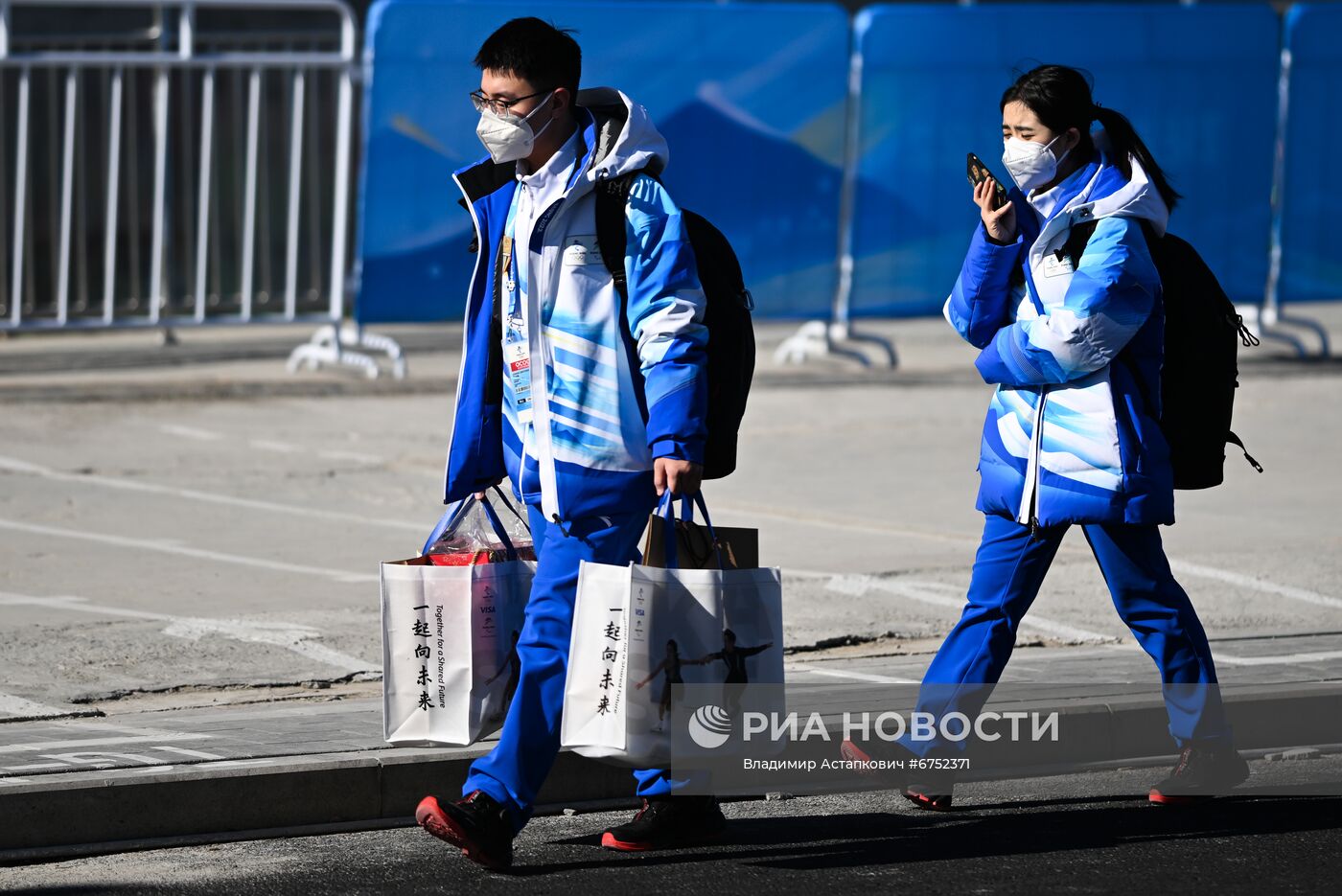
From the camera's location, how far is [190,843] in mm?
5273

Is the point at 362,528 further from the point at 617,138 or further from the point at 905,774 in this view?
the point at 617,138

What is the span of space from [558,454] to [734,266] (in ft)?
1.91

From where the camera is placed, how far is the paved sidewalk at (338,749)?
5.23 meters

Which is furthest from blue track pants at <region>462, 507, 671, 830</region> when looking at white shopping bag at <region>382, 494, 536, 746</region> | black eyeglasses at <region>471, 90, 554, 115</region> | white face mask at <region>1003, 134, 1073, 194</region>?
white face mask at <region>1003, 134, 1073, 194</region>

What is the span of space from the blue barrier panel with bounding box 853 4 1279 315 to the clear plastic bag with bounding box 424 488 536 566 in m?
10.1

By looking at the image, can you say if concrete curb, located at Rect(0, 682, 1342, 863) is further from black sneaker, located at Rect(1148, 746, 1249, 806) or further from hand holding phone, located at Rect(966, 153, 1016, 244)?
hand holding phone, located at Rect(966, 153, 1016, 244)

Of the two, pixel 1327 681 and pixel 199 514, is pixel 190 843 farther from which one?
pixel 199 514

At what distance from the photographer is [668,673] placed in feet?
15.9

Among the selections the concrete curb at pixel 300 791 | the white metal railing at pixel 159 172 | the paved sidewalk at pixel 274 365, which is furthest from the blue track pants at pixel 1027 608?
the white metal railing at pixel 159 172

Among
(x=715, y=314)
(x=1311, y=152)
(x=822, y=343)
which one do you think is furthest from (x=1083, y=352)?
(x=1311, y=152)

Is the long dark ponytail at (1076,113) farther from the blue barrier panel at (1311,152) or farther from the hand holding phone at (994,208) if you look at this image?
the blue barrier panel at (1311,152)

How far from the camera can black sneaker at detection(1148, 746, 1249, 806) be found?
5.67m

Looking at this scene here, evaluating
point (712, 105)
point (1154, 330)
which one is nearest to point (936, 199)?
point (712, 105)

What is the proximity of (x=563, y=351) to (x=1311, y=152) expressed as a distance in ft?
39.4
